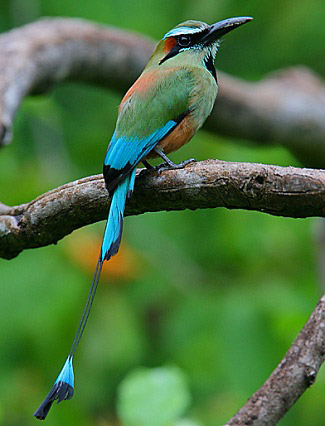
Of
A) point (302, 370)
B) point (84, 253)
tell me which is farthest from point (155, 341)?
point (302, 370)

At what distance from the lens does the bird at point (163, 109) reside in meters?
2.38

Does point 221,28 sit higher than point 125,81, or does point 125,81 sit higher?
point 221,28

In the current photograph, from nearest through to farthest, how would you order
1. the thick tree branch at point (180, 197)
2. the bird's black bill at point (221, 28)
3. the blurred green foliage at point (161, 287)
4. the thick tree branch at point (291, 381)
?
1. the thick tree branch at point (180, 197)
2. the thick tree branch at point (291, 381)
3. the bird's black bill at point (221, 28)
4. the blurred green foliage at point (161, 287)

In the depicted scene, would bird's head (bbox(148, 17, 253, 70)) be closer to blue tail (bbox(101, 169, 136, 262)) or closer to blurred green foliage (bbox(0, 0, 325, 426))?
blue tail (bbox(101, 169, 136, 262))

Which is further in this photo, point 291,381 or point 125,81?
point 125,81

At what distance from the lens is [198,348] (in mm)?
4102

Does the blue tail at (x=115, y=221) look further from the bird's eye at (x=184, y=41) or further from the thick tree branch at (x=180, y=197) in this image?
the bird's eye at (x=184, y=41)

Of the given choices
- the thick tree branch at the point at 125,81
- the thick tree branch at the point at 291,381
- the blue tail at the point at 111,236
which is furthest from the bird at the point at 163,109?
the thick tree branch at the point at 125,81

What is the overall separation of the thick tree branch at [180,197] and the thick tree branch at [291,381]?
0.39 meters

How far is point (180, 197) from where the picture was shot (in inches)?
88.8

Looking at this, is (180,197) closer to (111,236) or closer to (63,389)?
(111,236)

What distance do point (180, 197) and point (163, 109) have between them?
1.75ft

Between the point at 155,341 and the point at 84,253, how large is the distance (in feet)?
2.22

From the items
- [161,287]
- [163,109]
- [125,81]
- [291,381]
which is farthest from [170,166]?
[125,81]
